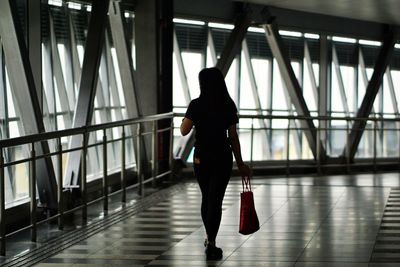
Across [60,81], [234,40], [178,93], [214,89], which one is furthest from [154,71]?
[214,89]

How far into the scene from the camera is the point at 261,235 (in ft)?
30.0

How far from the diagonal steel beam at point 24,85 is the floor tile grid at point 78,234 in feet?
3.49

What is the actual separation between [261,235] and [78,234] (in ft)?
6.37

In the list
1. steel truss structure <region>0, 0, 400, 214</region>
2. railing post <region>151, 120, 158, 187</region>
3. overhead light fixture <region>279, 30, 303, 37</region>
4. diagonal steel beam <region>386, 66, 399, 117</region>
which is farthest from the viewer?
diagonal steel beam <region>386, 66, 399, 117</region>

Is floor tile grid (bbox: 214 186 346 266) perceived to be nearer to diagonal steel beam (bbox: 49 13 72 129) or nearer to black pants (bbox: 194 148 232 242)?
black pants (bbox: 194 148 232 242)

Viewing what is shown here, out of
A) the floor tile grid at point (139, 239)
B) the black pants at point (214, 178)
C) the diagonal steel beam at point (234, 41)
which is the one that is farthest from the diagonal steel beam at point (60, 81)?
the black pants at point (214, 178)

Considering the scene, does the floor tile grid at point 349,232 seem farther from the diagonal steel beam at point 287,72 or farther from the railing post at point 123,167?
the diagonal steel beam at point 287,72

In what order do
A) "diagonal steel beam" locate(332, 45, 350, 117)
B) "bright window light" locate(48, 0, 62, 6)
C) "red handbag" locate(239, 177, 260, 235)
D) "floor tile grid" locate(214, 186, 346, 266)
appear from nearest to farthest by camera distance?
"floor tile grid" locate(214, 186, 346, 266), "red handbag" locate(239, 177, 260, 235), "bright window light" locate(48, 0, 62, 6), "diagonal steel beam" locate(332, 45, 350, 117)

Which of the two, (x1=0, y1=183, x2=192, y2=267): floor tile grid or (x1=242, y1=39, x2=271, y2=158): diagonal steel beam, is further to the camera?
(x1=242, y1=39, x2=271, y2=158): diagonal steel beam

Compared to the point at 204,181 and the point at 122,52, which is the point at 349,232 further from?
the point at 122,52

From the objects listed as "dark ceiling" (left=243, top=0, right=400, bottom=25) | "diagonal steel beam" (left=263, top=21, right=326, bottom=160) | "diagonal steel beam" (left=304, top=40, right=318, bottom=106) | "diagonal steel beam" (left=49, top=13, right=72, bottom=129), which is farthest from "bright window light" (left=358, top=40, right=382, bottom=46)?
"diagonal steel beam" (left=49, top=13, right=72, bottom=129)

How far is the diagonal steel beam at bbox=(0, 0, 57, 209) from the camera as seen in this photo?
35.0 feet

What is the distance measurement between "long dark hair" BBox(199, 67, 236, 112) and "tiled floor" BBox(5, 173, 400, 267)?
54.6 inches

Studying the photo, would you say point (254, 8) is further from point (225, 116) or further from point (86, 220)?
point (225, 116)
